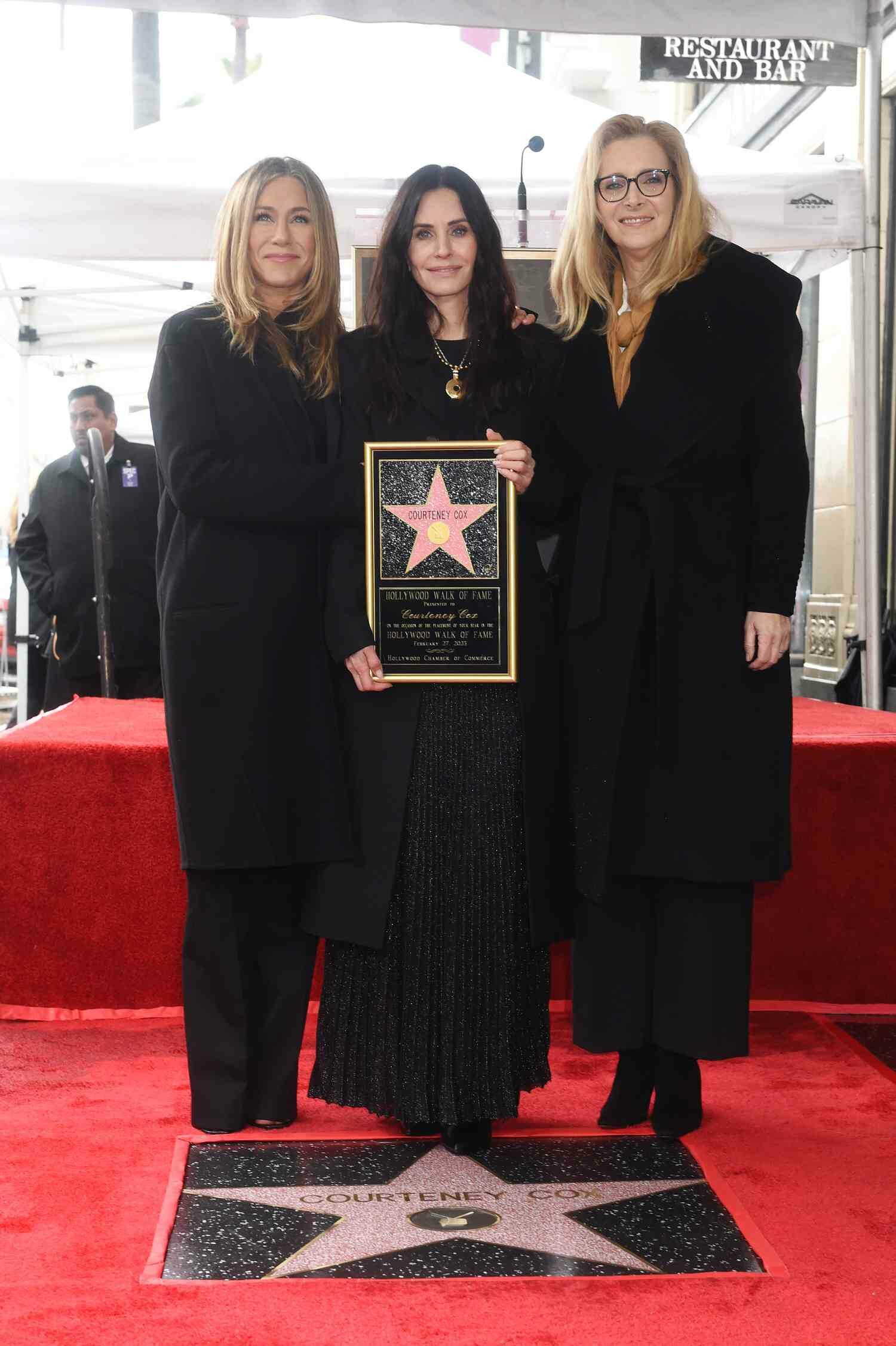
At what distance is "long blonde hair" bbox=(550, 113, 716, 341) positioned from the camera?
269cm

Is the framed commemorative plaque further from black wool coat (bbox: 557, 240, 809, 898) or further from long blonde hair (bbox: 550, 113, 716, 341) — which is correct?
long blonde hair (bbox: 550, 113, 716, 341)

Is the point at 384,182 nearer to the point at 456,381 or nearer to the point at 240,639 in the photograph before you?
the point at 456,381

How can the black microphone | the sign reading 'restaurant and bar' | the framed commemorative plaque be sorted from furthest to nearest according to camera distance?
the sign reading 'restaurant and bar' < the black microphone < the framed commemorative plaque

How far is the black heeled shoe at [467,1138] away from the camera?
2.72 metres

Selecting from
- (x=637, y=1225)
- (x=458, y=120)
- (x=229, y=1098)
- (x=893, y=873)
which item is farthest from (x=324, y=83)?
(x=637, y=1225)

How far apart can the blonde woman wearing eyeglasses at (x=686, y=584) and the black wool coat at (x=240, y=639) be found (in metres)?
0.51

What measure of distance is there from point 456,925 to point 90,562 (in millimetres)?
4218

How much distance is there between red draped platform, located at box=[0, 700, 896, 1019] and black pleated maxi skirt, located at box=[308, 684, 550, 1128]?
1156 millimetres

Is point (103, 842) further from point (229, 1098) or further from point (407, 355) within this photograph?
point (407, 355)

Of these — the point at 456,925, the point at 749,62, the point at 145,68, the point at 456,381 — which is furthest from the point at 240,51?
the point at 456,925

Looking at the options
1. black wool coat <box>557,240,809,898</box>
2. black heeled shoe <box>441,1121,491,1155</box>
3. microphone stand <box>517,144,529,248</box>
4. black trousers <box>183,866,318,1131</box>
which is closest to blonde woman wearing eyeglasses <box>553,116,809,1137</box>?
black wool coat <box>557,240,809,898</box>

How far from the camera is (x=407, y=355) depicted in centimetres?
266

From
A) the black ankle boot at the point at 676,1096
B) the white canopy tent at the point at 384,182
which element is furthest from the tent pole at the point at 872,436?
the black ankle boot at the point at 676,1096

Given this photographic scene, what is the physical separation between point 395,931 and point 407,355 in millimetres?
1084
